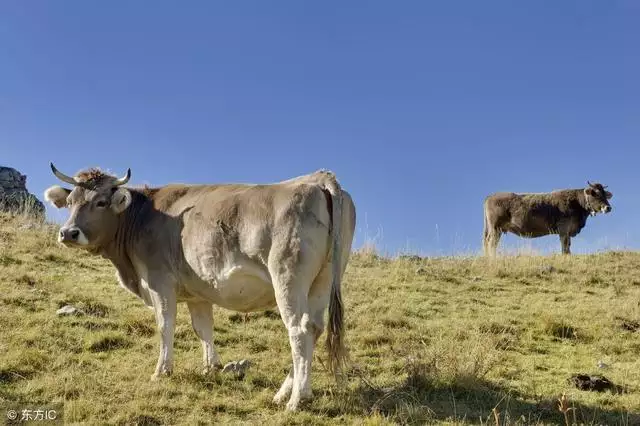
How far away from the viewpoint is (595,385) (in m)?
8.20

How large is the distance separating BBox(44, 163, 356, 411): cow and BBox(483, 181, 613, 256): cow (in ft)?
55.6

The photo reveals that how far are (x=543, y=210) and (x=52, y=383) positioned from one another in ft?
66.3

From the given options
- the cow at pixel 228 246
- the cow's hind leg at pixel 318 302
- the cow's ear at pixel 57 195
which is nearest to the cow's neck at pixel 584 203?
the cow at pixel 228 246

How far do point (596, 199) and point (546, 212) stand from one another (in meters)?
1.89

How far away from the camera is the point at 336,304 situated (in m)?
7.25

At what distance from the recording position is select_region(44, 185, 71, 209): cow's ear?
944 cm

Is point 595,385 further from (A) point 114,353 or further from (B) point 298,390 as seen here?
(A) point 114,353

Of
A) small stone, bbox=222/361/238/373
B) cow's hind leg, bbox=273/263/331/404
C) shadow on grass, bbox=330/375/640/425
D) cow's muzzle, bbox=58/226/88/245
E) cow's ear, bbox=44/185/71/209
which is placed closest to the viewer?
shadow on grass, bbox=330/375/640/425

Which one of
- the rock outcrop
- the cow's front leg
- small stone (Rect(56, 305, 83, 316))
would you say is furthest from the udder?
the rock outcrop

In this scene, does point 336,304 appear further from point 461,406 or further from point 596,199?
point 596,199

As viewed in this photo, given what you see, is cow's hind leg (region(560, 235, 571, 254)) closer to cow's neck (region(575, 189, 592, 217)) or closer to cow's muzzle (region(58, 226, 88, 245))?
cow's neck (region(575, 189, 592, 217))

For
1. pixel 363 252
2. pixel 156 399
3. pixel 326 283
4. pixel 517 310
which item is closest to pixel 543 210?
pixel 363 252

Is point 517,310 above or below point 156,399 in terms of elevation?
above

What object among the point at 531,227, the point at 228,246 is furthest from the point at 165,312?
the point at 531,227
